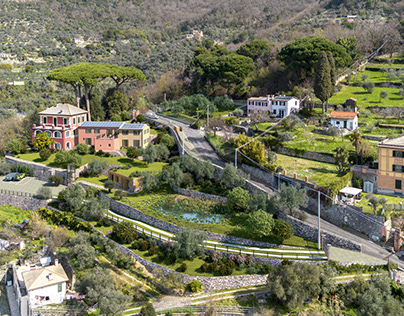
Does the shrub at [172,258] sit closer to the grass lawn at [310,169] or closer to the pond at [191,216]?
the pond at [191,216]

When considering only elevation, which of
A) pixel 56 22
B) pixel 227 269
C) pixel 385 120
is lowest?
pixel 227 269

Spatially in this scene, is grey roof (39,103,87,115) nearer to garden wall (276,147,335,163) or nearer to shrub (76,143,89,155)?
shrub (76,143,89,155)

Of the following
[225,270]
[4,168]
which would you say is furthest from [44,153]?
[225,270]

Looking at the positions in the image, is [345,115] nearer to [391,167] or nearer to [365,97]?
[365,97]

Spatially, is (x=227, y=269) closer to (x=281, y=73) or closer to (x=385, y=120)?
(x=385, y=120)

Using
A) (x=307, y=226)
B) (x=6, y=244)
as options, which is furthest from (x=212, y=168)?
(x=6, y=244)

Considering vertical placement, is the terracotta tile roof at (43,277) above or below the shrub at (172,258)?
below

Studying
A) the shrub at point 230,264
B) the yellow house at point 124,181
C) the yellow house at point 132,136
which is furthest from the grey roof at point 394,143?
the yellow house at point 132,136
